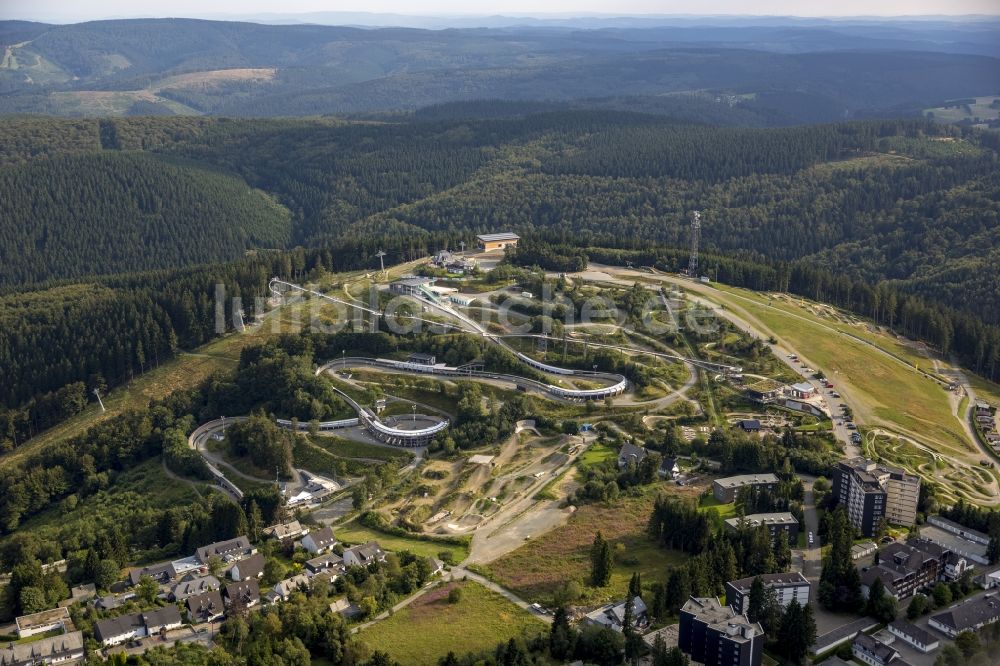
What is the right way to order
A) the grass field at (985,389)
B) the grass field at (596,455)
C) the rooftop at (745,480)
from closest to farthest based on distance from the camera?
the rooftop at (745,480) < the grass field at (596,455) < the grass field at (985,389)

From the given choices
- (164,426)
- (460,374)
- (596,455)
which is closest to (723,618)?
(596,455)

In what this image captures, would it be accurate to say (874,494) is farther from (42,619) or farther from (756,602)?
(42,619)

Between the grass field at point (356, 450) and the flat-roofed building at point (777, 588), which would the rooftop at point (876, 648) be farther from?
the grass field at point (356, 450)

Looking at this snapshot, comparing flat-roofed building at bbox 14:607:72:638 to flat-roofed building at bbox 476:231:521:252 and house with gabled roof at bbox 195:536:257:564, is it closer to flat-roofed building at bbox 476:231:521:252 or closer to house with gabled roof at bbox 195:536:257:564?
house with gabled roof at bbox 195:536:257:564

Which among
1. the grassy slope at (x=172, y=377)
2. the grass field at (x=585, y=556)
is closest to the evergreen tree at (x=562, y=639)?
the grass field at (x=585, y=556)

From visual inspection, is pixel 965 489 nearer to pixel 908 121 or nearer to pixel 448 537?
pixel 448 537

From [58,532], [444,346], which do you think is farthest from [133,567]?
[444,346]
